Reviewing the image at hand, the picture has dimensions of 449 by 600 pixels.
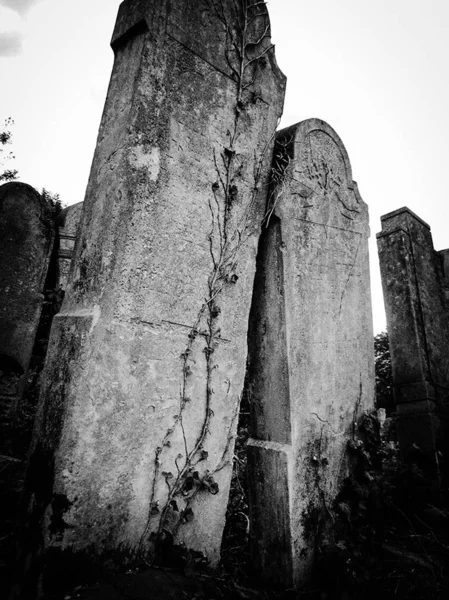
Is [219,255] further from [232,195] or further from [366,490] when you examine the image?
[366,490]

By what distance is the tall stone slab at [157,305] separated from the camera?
1.72 metres

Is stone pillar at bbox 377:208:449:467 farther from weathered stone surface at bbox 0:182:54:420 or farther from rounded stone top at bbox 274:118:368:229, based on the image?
weathered stone surface at bbox 0:182:54:420

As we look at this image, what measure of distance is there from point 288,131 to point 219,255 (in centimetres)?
129

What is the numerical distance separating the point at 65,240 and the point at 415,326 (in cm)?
485

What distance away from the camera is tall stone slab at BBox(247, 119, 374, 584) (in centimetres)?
225

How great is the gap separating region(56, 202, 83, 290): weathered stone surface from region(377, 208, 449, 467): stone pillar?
13.6ft

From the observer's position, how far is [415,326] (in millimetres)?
4172

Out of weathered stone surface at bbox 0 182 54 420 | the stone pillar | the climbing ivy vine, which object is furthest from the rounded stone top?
weathered stone surface at bbox 0 182 54 420

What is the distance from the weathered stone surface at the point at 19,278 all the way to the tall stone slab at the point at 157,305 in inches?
Result: 121

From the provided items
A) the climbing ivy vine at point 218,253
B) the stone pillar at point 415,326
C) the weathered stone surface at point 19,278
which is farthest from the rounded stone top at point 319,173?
the weathered stone surface at point 19,278

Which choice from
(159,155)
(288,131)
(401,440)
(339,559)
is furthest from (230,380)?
(401,440)

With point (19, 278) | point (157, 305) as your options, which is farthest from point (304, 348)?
point (19, 278)

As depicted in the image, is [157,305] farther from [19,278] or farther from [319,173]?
[19,278]

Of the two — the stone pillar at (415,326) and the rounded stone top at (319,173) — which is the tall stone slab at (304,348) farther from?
the stone pillar at (415,326)
